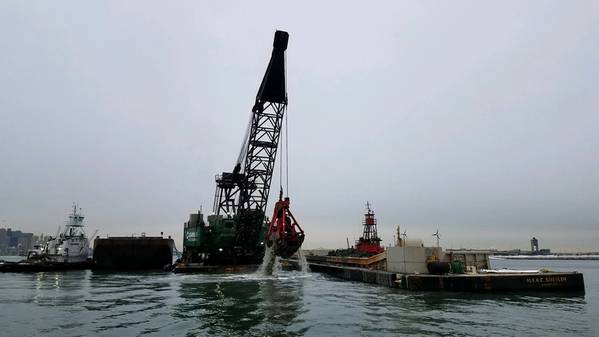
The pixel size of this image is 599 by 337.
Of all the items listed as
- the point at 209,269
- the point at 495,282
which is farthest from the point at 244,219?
the point at 495,282

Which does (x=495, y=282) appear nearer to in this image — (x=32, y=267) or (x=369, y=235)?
(x=369, y=235)

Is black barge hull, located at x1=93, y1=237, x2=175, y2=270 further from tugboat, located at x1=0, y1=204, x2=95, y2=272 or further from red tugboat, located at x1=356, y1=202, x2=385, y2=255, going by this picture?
red tugboat, located at x1=356, y1=202, x2=385, y2=255

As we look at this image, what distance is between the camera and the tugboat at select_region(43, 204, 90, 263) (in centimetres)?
Result: 7300

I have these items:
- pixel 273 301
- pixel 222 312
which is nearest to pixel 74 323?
pixel 222 312

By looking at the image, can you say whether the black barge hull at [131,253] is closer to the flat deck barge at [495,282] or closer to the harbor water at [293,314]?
the harbor water at [293,314]

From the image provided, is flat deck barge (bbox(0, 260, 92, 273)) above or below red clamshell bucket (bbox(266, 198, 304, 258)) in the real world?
below

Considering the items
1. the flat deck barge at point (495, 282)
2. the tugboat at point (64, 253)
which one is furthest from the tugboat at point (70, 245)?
the flat deck barge at point (495, 282)

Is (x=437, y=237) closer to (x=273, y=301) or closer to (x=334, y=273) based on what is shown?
(x=334, y=273)

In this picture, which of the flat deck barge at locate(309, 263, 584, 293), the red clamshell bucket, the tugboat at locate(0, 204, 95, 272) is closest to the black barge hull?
the tugboat at locate(0, 204, 95, 272)

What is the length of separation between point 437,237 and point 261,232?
29.7m

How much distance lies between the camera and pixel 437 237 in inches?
1852

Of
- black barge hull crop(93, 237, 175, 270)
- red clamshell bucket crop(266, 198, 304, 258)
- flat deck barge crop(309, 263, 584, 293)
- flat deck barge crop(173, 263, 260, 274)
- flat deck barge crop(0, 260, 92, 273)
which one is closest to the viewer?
flat deck barge crop(309, 263, 584, 293)

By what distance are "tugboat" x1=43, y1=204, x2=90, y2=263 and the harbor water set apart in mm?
43543

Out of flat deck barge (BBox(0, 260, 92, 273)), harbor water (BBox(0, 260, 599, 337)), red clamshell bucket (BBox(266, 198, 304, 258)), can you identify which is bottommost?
harbor water (BBox(0, 260, 599, 337))
